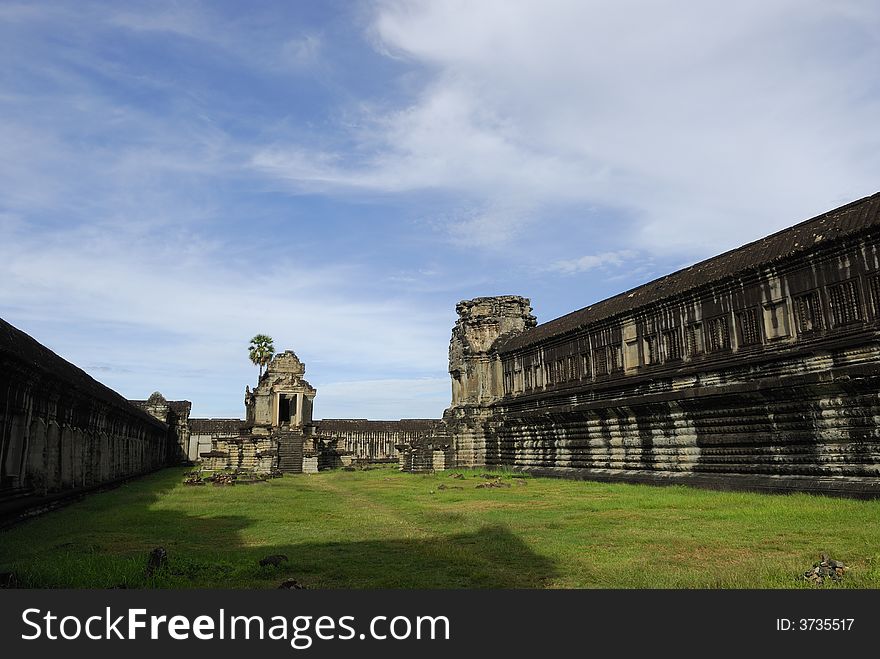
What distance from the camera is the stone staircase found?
43.4 metres

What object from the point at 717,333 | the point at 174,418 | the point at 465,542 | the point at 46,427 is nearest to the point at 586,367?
the point at 717,333

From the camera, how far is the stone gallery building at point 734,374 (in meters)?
16.3

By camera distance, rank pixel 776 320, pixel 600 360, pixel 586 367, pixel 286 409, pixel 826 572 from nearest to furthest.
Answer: pixel 826 572 < pixel 776 320 < pixel 600 360 < pixel 586 367 < pixel 286 409

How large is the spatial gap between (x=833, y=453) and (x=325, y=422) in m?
53.5

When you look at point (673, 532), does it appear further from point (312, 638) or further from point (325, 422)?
point (325, 422)

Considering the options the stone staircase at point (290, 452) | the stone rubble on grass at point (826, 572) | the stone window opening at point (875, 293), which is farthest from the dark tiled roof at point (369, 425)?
the stone rubble on grass at point (826, 572)

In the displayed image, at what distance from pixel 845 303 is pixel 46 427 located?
2091cm

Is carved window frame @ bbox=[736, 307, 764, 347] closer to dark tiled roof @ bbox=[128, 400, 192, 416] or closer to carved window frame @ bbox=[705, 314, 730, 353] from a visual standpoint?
carved window frame @ bbox=[705, 314, 730, 353]

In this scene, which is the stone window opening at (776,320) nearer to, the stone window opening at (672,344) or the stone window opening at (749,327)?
the stone window opening at (749,327)

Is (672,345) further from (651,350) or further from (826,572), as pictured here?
(826,572)

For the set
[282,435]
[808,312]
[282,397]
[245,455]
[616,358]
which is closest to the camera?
[808,312]

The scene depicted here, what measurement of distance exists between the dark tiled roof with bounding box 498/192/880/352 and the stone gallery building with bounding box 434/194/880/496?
0.06 metres

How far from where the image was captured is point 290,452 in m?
44.1

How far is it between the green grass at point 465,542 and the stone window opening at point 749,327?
18.1 ft
